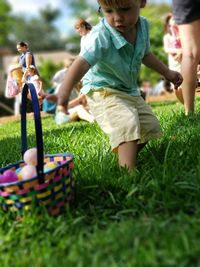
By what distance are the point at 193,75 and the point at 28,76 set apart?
8.71ft

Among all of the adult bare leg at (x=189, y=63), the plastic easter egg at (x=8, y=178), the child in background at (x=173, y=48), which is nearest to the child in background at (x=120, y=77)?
the plastic easter egg at (x=8, y=178)

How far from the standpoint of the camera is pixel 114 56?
9.82 feet

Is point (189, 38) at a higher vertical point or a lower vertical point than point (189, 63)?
higher

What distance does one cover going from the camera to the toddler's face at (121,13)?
2812mm

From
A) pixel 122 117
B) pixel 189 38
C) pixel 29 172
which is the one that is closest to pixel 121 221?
pixel 29 172

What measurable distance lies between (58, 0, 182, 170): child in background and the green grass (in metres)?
0.16

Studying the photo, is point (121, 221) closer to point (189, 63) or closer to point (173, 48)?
point (189, 63)

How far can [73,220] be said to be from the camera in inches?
86.4

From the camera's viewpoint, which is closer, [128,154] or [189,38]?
[128,154]

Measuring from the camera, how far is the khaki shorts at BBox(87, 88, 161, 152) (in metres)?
2.97

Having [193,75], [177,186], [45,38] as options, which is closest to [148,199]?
[177,186]

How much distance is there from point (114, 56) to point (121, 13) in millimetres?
285

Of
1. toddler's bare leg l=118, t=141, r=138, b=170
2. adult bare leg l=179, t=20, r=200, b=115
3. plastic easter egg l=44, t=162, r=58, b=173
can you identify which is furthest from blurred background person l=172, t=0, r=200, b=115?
plastic easter egg l=44, t=162, r=58, b=173

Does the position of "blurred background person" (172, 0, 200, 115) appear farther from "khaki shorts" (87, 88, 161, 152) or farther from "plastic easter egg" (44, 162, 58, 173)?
"plastic easter egg" (44, 162, 58, 173)
